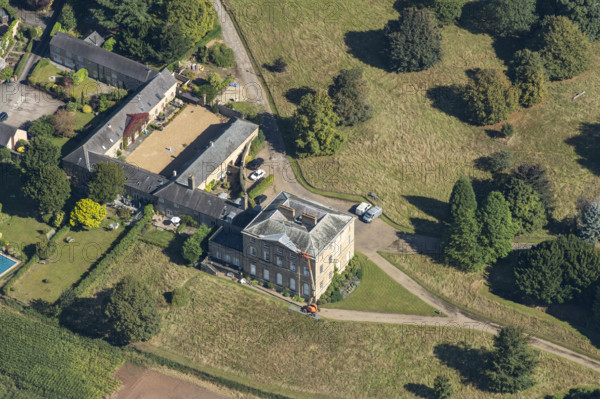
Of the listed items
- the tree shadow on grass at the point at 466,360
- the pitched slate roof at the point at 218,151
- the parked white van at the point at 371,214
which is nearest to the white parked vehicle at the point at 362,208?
the parked white van at the point at 371,214

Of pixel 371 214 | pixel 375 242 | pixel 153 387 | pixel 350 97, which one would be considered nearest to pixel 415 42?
pixel 350 97

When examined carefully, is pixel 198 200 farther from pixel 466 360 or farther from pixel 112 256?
pixel 466 360

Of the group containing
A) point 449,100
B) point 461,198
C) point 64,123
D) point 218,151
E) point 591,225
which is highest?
point 449,100

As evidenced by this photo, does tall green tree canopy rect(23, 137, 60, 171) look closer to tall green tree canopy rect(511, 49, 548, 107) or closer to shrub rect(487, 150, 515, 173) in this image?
shrub rect(487, 150, 515, 173)

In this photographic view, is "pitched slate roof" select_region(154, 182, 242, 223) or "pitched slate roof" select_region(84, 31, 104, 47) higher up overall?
"pitched slate roof" select_region(84, 31, 104, 47)

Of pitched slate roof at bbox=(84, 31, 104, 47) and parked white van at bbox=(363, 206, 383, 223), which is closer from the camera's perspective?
parked white van at bbox=(363, 206, 383, 223)

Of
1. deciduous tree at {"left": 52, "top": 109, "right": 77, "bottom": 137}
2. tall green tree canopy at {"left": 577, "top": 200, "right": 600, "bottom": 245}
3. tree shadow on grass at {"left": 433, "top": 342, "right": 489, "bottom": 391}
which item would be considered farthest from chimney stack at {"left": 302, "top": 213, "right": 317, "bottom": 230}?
deciduous tree at {"left": 52, "top": 109, "right": 77, "bottom": 137}

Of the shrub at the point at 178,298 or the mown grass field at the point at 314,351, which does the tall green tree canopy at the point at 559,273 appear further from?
the shrub at the point at 178,298
